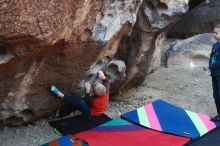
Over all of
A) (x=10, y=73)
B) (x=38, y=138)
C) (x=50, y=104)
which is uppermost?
(x=10, y=73)

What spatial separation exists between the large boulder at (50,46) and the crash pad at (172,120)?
56cm

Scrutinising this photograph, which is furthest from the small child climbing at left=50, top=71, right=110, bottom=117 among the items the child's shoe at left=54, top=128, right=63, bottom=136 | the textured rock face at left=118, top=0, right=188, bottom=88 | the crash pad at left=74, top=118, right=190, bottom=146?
the textured rock face at left=118, top=0, right=188, bottom=88

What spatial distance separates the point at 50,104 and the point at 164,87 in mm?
1920

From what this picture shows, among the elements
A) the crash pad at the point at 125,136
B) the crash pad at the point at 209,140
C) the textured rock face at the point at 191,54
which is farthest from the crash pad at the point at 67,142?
the textured rock face at the point at 191,54

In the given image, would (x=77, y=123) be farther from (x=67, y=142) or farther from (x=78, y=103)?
(x=67, y=142)

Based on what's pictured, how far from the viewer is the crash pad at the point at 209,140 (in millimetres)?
3531

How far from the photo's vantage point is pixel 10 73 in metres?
3.18

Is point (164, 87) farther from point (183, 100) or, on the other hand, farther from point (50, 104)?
point (50, 104)

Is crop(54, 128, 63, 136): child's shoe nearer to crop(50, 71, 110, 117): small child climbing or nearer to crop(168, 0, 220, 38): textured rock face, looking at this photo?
crop(50, 71, 110, 117): small child climbing

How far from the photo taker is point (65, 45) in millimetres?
3301

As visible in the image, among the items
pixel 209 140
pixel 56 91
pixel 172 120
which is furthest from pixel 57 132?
pixel 209 140

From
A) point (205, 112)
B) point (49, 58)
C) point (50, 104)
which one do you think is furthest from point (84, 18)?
point (205, 112)

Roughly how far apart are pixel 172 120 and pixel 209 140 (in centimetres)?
52

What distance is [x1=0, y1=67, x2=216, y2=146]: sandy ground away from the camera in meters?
3.70
